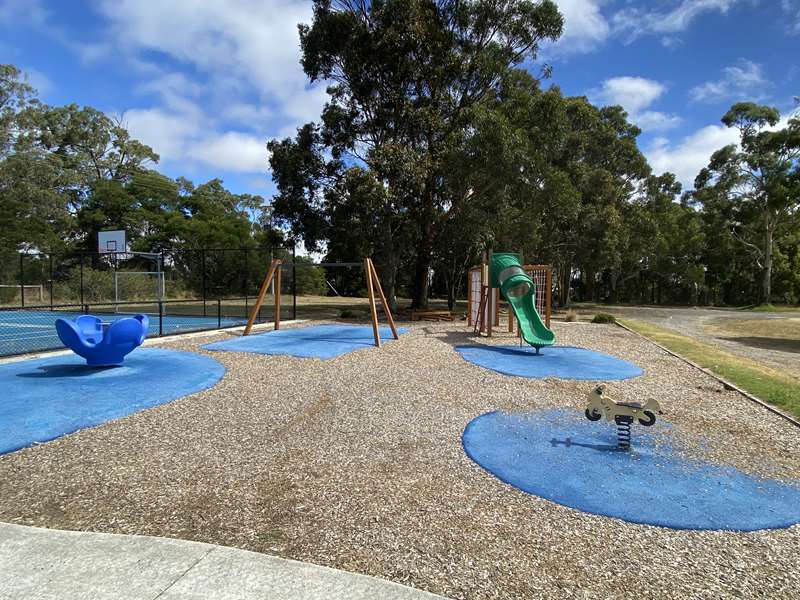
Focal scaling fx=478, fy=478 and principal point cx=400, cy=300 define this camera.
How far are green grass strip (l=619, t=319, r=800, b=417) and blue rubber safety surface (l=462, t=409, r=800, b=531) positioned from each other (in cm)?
275

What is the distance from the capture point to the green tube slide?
1062cm

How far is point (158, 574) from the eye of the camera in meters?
2.38

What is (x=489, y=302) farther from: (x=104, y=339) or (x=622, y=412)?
(x=104, y=339)

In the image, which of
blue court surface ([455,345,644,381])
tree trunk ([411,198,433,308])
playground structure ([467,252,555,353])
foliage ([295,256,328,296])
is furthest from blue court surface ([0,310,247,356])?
foliage ([295,256,328,296])

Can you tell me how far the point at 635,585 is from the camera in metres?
2.46

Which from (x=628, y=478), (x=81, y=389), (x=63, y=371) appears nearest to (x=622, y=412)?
(x=628, y=478)

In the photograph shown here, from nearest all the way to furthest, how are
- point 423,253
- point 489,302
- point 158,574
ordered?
point 158,574, point 489,302, point 423,253

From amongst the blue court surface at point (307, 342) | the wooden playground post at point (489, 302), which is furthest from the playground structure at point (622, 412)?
the wooden playground post at point (489, 302)

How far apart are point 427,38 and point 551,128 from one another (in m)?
5.74

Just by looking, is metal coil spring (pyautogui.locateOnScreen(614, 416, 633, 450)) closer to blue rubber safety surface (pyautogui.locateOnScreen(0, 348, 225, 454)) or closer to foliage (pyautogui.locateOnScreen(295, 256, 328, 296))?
blue rubber safety surface (pyautogui.locateOnScreen(0, 348, 225, 454))

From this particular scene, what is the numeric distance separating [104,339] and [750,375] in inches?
424

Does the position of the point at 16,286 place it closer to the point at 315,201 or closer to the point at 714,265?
→ the point at 315,201

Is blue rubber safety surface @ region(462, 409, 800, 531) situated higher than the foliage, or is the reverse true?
the foliage

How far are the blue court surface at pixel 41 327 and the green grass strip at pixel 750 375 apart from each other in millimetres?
12131
